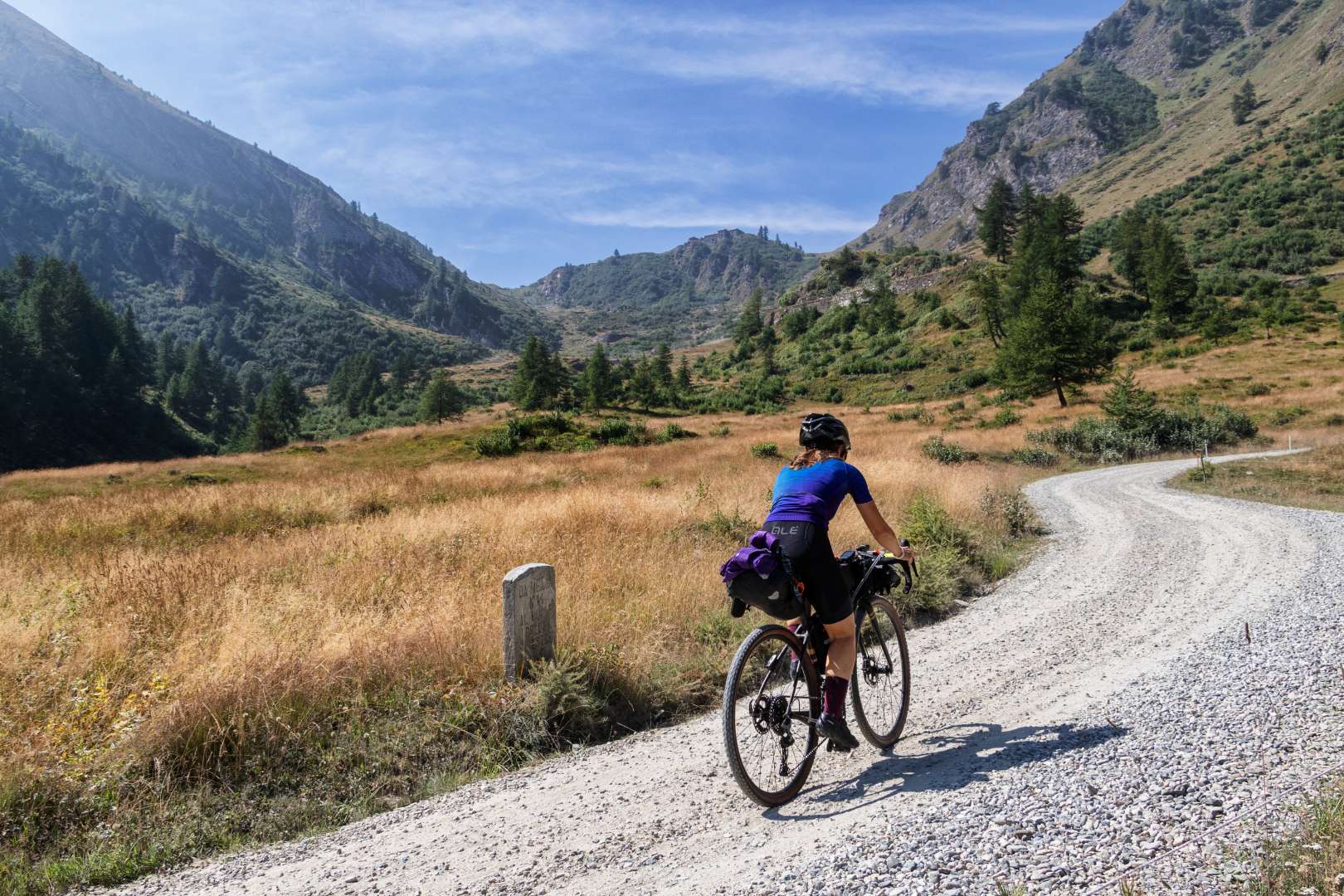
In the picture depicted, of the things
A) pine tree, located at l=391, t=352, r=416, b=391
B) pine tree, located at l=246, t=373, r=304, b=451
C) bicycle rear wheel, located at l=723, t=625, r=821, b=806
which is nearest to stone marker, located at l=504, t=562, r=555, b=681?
bicycle rear wheel, located at l=723, t=625, r=821, b=806

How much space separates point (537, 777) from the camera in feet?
14.9

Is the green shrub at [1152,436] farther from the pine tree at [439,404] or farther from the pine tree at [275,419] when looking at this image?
the pine tree at [275,419]

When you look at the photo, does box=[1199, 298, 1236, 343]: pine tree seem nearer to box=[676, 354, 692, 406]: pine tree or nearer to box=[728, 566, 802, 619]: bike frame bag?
box=[676, 354, 692, 406]: pine tree

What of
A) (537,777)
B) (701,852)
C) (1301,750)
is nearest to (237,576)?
(537,777)

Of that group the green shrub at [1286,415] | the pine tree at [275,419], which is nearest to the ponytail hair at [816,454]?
Answer: the green shrub at [1286,415]

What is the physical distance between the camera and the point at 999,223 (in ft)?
317

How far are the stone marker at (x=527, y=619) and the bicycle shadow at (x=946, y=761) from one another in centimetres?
262

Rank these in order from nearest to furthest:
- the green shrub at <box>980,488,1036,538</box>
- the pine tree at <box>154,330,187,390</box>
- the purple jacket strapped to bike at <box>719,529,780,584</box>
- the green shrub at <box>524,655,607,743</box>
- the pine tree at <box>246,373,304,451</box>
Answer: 1. the purple jacket strapped to bike at <box>719,529,780,584</box>
2. the green shrub at <box>524,655,607,743</box>
3. the green shrub at <box>980,488,1036,538</box>
4. the pine tree at <box>246,373,304,451</box>
5. the pine tree at <box>154,330,187,390</box>

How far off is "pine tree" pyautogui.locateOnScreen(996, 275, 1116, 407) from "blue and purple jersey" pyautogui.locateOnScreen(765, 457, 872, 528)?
49392 millimetres

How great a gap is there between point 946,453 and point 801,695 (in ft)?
81.4

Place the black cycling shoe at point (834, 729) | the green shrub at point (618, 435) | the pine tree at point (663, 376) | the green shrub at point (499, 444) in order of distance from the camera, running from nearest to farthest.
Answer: the black cycling shoe at point (834, 729) < the green shrub at point (499, 444) < the green shrub at point (618, 435) < the pine tree at point (663, 376)

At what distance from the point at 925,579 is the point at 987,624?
1.11 meters

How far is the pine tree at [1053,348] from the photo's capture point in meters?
47.7

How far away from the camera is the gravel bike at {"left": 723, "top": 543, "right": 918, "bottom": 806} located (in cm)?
390
